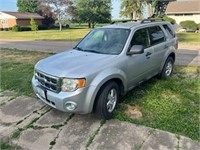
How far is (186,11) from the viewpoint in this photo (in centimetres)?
3212

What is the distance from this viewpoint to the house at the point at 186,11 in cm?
3150

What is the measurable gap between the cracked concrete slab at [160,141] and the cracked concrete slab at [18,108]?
8.14 ft

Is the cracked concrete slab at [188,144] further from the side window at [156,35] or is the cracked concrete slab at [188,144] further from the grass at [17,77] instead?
the grass at [17,77]

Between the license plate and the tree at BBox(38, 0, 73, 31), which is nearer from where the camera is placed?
the license plate

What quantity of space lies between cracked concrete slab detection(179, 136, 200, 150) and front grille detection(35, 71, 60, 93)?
216 cm

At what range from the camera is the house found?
31.5m

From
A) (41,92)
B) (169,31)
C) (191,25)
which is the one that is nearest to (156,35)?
(169,31)

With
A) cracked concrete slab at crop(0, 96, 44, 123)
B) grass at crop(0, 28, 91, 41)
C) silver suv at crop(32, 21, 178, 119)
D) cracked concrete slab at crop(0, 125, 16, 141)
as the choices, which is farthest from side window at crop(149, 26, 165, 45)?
grass at crop(0, 28, 91, 41)

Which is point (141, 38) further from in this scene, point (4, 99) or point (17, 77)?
point (17, 77)

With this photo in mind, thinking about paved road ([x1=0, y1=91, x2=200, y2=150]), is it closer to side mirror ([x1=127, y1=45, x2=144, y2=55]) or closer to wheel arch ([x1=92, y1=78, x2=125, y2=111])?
wheel arch ([x1=92, y1=78, x2=125, y2=111])

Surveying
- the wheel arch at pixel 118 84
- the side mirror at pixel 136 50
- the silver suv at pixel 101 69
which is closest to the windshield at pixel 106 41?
the silver suv at pixel 101 69

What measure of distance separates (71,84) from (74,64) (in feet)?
1.62

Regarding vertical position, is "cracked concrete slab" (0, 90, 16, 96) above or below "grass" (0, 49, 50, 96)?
below

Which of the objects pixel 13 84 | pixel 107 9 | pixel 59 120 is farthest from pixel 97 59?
pixel 107 9
